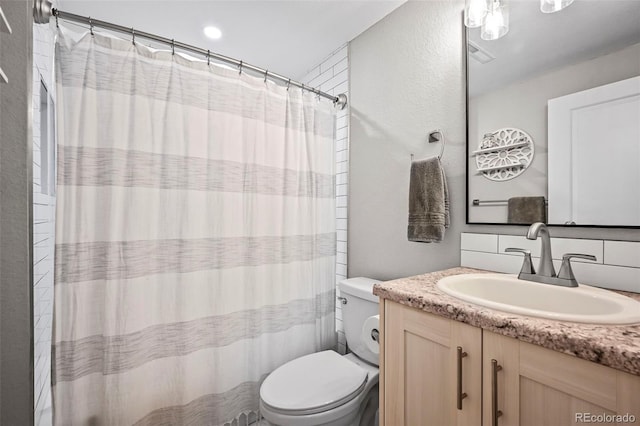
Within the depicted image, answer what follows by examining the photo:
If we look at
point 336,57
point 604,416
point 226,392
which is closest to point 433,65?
point 336,57

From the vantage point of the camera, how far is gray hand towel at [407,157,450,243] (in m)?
1.34

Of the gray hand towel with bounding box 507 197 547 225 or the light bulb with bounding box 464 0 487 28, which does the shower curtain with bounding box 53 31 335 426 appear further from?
the gray hand towel with bounding box 507 197 547 225

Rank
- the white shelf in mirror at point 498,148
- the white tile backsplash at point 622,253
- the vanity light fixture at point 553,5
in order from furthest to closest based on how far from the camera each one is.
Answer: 1. the white shelf in mirror at point 498,148
2. the vanity light fixture at point 553,5
3. the white tile backsplash at point 622,253

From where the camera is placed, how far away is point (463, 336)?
748 millimetres

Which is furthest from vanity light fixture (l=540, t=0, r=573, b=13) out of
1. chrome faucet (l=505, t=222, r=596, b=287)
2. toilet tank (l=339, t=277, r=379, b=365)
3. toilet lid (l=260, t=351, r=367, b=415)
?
toilet lid (l=260, t=351, r=367, b=415)

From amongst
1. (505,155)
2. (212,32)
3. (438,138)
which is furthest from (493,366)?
(212,32)

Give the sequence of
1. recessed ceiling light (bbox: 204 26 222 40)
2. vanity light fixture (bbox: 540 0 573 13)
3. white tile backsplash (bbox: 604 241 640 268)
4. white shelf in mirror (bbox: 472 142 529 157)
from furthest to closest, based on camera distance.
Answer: recessed ceiling light (bbox: 204 26 222 40)
white shelf in mirror (bbox: 472 142 529 157)
vanity light fixture (bbox: 540 0 573 13)
white tile backsplash (bbox: 604 241 640 268)

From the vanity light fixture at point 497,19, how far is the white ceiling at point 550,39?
22 millimetres

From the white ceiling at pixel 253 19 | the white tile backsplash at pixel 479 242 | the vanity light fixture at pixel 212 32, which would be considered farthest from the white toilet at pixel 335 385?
the vanity light fixture at pixel 212 32

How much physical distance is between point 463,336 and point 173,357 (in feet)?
4.10

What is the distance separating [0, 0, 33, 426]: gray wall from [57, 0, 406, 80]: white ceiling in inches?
40.5

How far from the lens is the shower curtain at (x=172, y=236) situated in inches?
44.8

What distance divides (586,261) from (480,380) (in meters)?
0.65

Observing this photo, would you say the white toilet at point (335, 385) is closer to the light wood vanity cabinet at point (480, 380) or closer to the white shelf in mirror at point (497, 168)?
the light wood vanity cabinet at point (480, 380)
